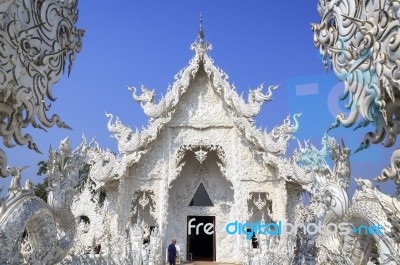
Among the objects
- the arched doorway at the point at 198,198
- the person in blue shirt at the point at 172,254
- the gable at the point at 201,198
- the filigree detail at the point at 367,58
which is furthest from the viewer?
the gable at the point at 201,198

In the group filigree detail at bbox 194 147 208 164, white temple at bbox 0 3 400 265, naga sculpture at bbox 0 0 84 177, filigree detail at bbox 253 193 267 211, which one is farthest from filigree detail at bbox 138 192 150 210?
naga sculpture at bbox 0 0 84 177

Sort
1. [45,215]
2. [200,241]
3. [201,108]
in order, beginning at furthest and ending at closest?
[200,241] < [201,108] < [45,215]

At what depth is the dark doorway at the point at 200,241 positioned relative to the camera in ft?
34.1

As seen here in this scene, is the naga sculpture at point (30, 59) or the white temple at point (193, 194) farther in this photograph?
the white temple at point (193, 194)

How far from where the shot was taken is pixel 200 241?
1102cm

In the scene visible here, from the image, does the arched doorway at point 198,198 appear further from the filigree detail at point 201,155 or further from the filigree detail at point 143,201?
the filigree detail at point 143,201

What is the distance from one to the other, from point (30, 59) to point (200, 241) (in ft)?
26.8

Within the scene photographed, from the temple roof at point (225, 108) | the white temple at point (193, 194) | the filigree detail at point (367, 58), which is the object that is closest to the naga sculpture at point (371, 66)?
the filigree detail at point (367, 58)

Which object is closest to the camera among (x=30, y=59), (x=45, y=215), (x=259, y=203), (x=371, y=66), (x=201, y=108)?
(x=371, y=66)

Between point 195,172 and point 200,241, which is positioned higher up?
point 195,172

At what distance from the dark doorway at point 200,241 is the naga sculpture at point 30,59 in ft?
21.9

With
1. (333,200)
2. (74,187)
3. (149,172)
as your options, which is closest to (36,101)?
(74,187)

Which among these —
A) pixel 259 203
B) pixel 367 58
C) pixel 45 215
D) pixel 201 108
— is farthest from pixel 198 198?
pixel 367 58

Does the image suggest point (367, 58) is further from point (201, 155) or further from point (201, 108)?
point (201, 108)
